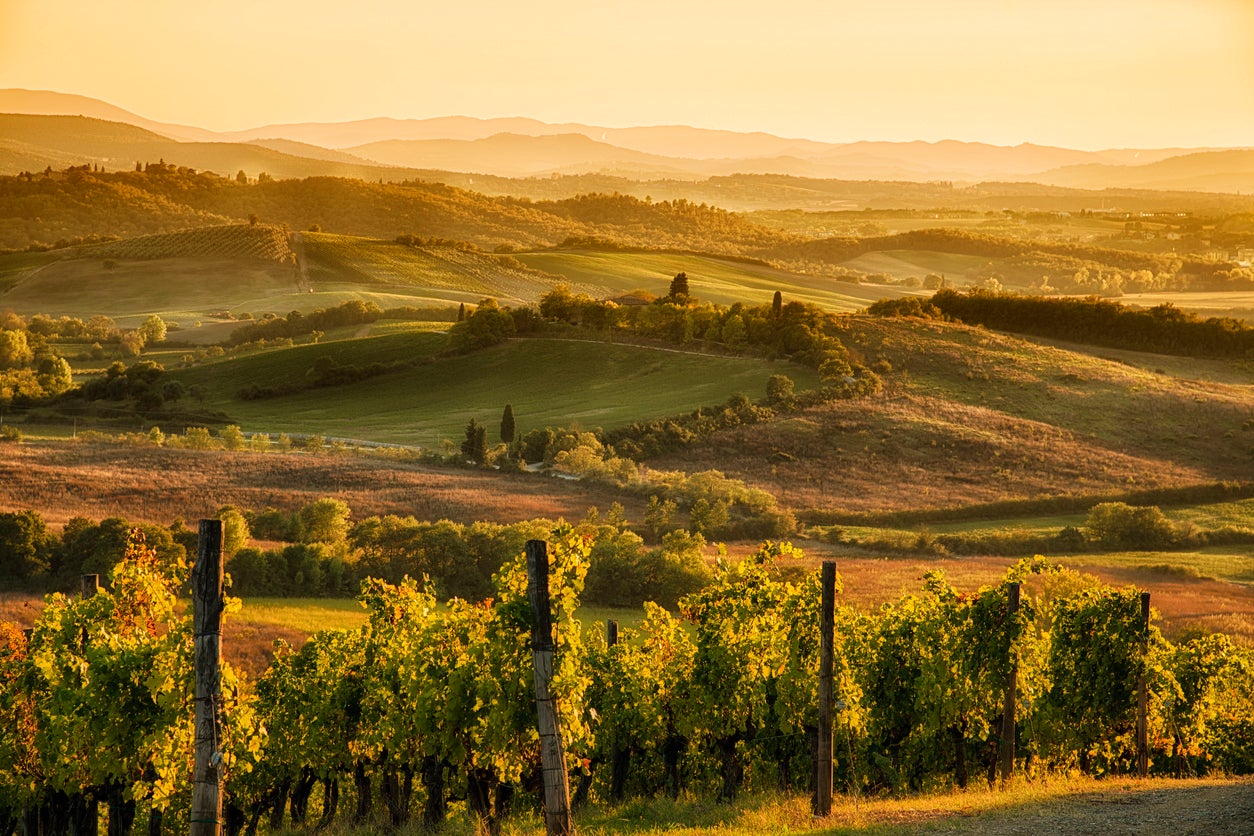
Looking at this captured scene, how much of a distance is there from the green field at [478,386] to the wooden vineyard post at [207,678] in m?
70.4

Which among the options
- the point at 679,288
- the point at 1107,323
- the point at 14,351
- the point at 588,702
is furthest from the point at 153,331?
the point at 588,702

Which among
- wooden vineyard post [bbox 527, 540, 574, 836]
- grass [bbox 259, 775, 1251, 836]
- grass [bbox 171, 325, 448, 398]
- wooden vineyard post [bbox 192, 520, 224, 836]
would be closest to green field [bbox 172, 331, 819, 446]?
grass [bbox 171, 325, 448, 398]

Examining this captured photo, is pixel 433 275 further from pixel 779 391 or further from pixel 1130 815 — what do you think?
pixel 1130 815

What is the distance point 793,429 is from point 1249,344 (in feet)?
193

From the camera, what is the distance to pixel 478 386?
349 ft

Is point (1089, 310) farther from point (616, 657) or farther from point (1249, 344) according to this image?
point (616, 657)

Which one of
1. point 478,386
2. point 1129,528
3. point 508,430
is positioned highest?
point 478,386

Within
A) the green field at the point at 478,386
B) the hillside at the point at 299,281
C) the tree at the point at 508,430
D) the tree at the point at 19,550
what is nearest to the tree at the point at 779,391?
the green field at the point at 478,386

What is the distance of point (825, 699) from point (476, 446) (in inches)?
2316

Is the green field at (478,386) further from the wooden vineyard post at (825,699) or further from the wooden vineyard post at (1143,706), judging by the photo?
the wooden vineyard post at (825,699)

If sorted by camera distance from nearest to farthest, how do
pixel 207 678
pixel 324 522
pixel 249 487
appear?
1. pixel 207 678
2. pixel 324 522
3. pixel 249 487

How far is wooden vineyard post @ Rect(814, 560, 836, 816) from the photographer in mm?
20969

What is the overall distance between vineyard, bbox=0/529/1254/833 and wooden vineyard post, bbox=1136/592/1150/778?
0.30 feet

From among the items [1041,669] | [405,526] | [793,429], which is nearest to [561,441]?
[793,429]
